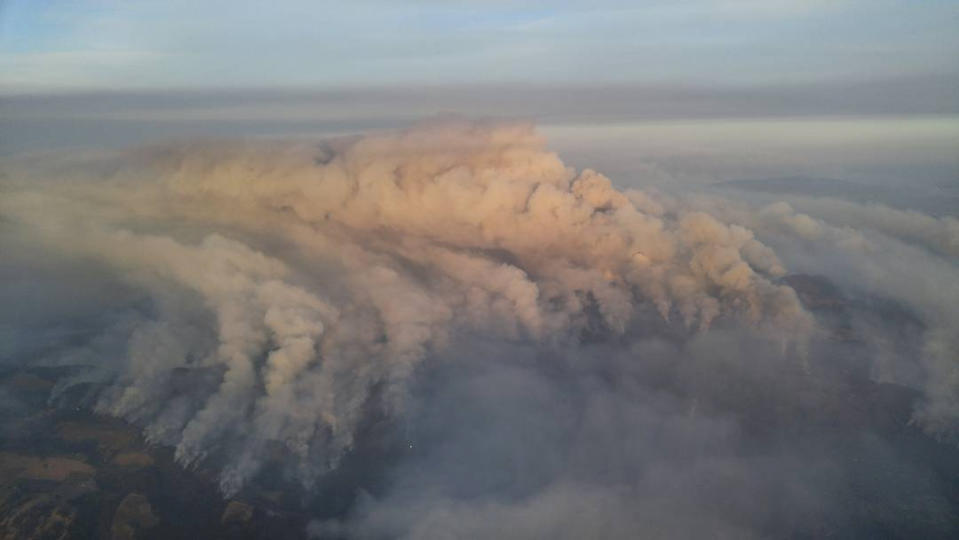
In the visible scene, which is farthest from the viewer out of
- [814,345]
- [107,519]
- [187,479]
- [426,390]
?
[814,345]

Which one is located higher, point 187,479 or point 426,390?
point 426,390

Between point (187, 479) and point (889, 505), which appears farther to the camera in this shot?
point (187, 479)

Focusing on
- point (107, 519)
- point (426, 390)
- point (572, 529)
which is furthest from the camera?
point (426, 390)

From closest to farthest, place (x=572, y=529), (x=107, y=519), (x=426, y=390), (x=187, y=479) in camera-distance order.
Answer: (x=572, y=529)
(x=107, y=519)
(x=187, y=479)
(x=426, y=390)

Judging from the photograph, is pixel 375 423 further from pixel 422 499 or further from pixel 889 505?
pixel 889 505

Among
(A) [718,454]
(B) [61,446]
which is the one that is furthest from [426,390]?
(B) [61,446]

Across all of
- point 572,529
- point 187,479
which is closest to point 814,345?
point 572,529

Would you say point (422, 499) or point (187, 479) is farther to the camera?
point (187, 479)

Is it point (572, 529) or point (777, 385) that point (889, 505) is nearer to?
point (777, 385)

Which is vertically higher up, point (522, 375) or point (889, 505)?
point (522, 375)
